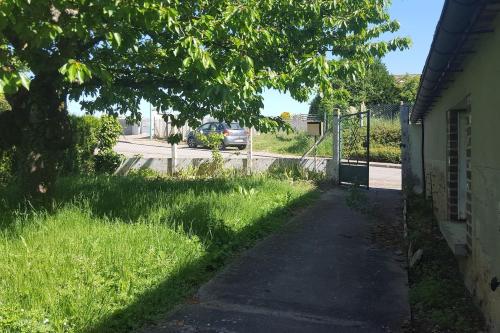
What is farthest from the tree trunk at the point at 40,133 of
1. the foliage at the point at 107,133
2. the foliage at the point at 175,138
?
the foliage at the point at 107,133

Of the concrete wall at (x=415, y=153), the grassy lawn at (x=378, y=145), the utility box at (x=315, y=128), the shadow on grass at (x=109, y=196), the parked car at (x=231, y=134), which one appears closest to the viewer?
the shadow on grass at (x=109, y=196)

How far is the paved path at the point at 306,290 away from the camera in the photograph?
4.46 metres

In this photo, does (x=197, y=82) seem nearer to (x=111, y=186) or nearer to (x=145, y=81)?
(x=145, y=81)

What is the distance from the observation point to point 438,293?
16.9 ft

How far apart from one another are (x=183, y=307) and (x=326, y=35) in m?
5.70

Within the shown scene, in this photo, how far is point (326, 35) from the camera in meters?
8.77

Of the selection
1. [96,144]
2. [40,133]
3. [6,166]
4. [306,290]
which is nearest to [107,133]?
[96,144]

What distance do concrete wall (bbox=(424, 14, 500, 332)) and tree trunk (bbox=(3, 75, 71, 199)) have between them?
5693 mm

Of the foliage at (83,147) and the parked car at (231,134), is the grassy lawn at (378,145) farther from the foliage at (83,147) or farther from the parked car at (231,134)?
the foliage at (83,147)

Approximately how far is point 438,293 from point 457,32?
2.64 m

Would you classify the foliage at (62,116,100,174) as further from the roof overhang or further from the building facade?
the roof overhang

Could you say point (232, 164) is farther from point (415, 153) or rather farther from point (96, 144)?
point (415, 153)

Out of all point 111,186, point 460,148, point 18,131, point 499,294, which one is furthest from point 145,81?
point 499,294

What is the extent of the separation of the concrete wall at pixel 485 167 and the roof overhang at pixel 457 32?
0.09 m
